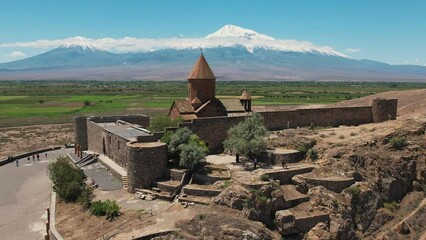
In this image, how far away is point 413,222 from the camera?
75.5 feet

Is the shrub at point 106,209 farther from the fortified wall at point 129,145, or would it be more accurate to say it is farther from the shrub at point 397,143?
the shrub at point 397,143

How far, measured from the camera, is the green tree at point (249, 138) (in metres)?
24.3

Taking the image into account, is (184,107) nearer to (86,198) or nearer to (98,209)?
(86,198)

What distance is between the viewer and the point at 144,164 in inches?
902

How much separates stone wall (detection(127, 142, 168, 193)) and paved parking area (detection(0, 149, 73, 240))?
4793 millimetres

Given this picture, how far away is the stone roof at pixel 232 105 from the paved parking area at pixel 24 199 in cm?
1307

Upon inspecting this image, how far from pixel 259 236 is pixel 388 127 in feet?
49.0

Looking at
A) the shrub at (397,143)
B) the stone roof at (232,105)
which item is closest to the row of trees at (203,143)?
the stone roof at (232,105)

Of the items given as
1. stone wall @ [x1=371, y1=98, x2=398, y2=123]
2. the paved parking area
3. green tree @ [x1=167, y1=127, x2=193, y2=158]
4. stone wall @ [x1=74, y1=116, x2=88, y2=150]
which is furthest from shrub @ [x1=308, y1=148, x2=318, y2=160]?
stone wall @ [x1=74, y1=116, x2=88, y2=150]

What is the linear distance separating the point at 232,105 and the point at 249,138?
7519 mm

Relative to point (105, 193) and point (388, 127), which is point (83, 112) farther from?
point (388, 127)

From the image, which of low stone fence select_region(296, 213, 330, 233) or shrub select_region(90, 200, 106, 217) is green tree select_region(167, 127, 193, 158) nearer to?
shrub select_region(90, 200, 106, 217)

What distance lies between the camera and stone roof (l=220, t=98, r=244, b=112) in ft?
103

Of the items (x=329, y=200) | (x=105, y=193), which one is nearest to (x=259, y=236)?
(x=329, y=200)
